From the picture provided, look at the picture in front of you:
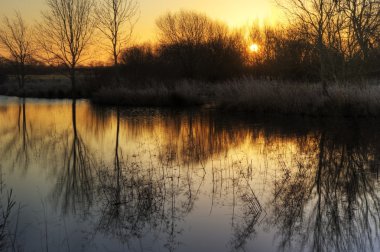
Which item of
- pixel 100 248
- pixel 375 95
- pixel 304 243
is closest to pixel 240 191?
pixel 304 243

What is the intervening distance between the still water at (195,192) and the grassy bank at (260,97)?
342 cm

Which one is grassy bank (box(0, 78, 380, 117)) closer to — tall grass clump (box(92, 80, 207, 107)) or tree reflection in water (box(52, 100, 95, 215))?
tall grass clump (box(92, 80, 207, 107))

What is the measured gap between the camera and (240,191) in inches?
228

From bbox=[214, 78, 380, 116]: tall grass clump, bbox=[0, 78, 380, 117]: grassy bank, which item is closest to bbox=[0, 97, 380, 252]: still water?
bbox=[214, 78, 380, 116]: tall grass clump

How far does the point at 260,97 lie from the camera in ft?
56.0

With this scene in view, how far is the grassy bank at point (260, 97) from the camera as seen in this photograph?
14.4 metres

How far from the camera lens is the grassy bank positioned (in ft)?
47.3

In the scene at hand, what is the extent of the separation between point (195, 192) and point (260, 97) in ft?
39.2

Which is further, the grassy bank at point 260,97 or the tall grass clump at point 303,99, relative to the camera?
the grassy bank at point 260,97

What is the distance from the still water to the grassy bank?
11.2 feet

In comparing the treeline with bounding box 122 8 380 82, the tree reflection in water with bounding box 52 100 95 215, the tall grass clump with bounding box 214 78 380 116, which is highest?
the treeline with bounding box 122 8 380 82

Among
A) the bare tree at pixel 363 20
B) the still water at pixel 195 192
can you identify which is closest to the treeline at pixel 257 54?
the bare tree at pixel 363 20

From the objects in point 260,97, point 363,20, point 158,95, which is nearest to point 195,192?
point 260,97

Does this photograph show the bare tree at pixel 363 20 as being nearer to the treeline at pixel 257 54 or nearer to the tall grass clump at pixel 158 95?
the treeline at pixel 257 54
